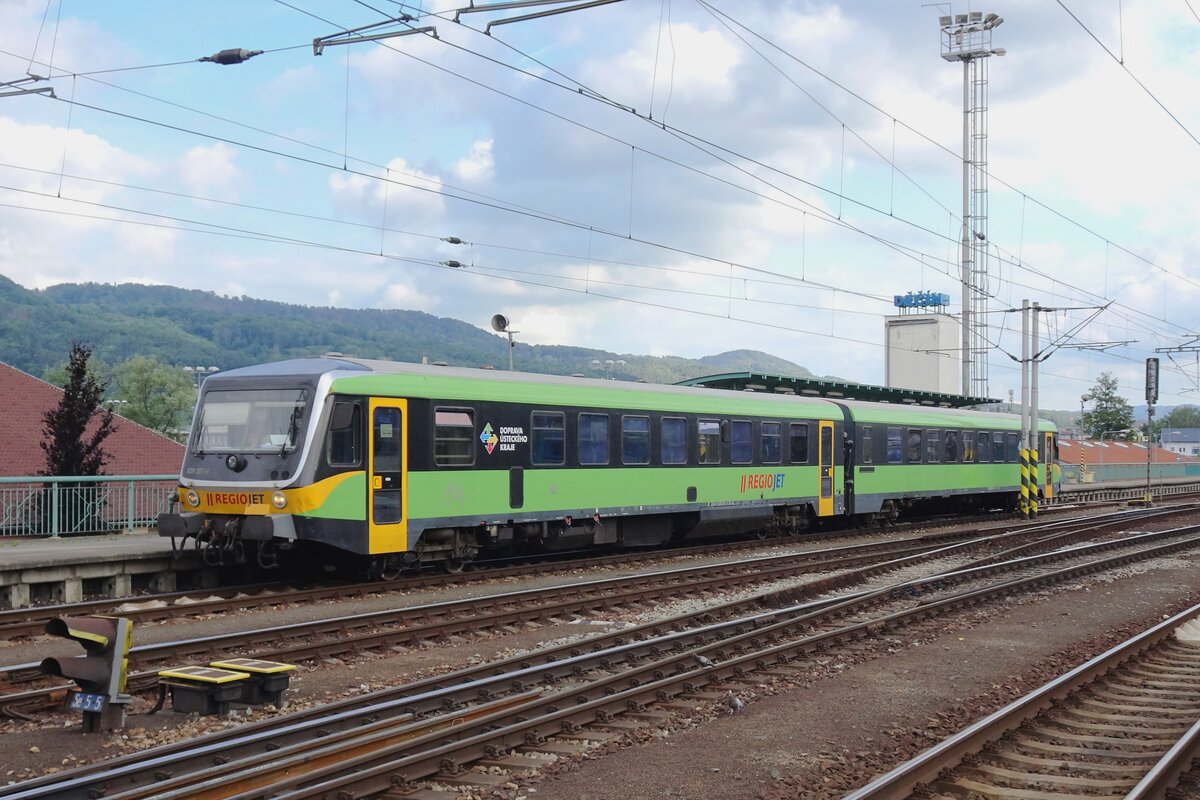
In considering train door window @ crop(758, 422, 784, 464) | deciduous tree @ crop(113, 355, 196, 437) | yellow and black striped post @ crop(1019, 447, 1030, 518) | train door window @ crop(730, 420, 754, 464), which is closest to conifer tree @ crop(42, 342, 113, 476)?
train door window @ crop(730, 420, 754, 464)

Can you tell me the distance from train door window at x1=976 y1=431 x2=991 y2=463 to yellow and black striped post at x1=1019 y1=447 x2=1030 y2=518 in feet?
4.73

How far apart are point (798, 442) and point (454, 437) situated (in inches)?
416

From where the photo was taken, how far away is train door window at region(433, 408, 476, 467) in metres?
16.9

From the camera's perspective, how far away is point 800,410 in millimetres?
25531

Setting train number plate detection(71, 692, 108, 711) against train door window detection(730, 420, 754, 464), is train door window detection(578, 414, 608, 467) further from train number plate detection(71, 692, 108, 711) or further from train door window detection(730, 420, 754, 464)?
train number plate detection(71, 692, 108, 711)

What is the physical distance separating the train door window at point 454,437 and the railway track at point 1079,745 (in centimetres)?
929

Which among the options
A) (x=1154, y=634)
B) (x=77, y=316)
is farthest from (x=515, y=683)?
(x=77, y=316)

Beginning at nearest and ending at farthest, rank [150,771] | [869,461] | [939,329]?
[150,771] < [869,461] < [939,329]

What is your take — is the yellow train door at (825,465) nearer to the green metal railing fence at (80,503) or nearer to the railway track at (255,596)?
the railway track at (255,596)

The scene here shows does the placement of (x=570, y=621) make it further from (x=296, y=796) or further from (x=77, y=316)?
(x=77, y=316)

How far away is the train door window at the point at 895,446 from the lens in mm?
28750

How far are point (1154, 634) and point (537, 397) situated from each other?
383 inches

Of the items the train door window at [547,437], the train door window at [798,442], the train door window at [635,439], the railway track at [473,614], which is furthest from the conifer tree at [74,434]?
the train door window at [798,442]

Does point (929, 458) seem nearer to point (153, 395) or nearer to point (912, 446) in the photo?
point (912, 446)
